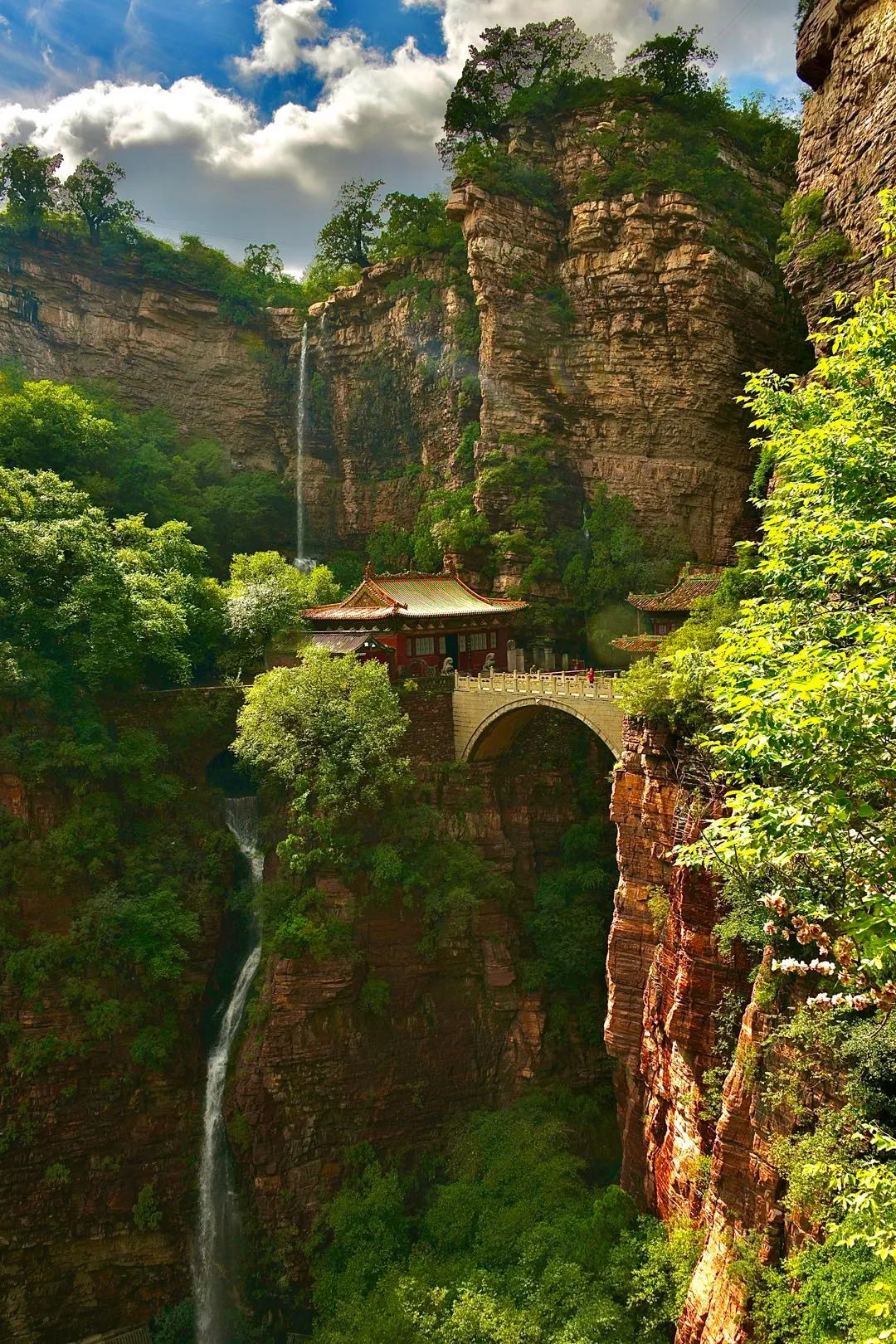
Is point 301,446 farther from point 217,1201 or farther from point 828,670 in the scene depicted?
point 828,670

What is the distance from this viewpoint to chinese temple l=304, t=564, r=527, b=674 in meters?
29.7

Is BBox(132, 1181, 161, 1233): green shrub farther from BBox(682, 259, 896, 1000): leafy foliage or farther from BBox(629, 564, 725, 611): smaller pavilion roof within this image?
BBox(629, 564, 725, 611): smaller pavilion roof

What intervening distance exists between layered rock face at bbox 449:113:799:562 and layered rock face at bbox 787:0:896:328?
9.74 meters

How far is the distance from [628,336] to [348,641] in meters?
17.8

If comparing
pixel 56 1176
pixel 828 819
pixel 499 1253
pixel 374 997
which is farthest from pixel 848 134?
pixel 56 1176

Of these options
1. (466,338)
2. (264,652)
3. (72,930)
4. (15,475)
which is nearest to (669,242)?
(466,338)

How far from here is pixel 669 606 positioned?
2936 cm

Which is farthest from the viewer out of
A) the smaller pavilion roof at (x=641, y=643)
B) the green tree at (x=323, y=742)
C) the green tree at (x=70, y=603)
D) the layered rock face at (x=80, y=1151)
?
the smaller pavilion roof at (x=641, y=643)

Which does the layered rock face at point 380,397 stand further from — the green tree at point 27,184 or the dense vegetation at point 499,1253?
the dense vegetation at point 499,1253

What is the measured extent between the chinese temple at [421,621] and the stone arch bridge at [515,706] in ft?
Answer: 7.29

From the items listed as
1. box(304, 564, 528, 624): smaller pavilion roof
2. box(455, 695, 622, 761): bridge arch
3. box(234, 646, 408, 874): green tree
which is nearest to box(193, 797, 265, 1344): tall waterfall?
box(234, 646, 408, 874): green tree

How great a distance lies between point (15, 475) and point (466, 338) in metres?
20.1

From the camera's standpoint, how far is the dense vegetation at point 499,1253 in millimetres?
16109

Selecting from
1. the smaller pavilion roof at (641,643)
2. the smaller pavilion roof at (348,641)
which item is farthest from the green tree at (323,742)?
the smaller pavilion roof at (641,643)
